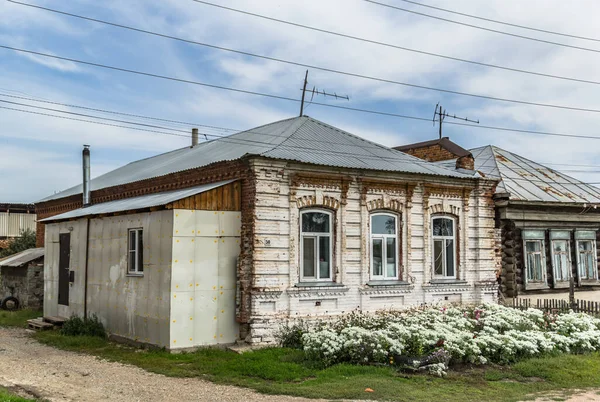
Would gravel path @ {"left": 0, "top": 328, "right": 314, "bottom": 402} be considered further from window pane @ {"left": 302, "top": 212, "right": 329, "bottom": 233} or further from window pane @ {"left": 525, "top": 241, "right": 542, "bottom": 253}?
window pane @ {"left": 525, "top": 241, "right": 542, "bottom": 253}

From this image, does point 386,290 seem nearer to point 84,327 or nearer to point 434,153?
point 84,327

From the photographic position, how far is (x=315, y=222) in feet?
49.8

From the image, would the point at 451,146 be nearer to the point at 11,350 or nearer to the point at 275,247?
the point at 275,247

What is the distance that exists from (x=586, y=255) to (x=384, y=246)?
8.93 m

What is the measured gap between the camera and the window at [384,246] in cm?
1605

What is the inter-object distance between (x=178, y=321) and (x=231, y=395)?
3.85 metres

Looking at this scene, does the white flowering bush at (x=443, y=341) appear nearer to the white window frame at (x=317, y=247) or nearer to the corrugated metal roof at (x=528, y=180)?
the white window frame at (x=317, y=247)

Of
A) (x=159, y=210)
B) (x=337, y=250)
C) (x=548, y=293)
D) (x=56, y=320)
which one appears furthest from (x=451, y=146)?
(x=56, y=320)

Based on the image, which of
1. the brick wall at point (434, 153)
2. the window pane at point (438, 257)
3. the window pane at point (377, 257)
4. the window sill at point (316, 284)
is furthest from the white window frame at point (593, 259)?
the window sill at point (316, 284)

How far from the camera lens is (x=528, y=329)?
13836 millimetres

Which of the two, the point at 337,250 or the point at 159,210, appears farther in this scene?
the point at 337,250

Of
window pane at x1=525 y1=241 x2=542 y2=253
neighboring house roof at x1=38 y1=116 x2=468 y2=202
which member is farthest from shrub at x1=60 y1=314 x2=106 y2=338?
window pane at x1=525 y1=241 x2=542 y2=253

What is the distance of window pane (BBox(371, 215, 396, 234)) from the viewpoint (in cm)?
1609

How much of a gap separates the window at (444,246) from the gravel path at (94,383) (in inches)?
337
